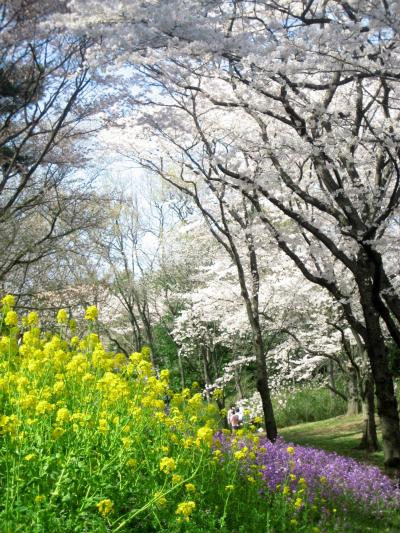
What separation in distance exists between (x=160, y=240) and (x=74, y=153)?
1164 cm

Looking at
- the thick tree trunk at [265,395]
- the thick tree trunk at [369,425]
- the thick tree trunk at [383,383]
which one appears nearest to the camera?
the thick tree trunk at [383,383]

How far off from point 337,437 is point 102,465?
11599 mm

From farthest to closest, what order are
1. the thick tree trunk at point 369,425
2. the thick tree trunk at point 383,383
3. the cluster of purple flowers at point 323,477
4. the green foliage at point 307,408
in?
the green foliage at point 307,408
the thick tree trunk at point 369,425
the thick tree trunk at point 383,383
the cluster of purple flowers at point 323,477

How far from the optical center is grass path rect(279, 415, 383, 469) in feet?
37.5

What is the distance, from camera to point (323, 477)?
6.40 metres

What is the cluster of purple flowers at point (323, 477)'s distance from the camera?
6141 mm

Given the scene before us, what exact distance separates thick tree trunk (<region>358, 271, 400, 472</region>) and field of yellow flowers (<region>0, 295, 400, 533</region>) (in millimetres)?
3089

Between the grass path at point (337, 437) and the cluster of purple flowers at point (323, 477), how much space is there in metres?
2.90

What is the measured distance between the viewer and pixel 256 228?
1234 centimetres

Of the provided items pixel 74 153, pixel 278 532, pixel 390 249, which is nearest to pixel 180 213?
pixel 74 153

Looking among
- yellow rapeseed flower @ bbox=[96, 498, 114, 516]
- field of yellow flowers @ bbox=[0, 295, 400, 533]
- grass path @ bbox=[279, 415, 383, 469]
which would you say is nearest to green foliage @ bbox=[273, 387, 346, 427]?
grass path @ bbox=[279, 415, 383, 469]

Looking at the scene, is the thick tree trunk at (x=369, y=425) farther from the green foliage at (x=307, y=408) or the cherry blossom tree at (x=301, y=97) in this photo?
the green foliage at (x=307, y=408)

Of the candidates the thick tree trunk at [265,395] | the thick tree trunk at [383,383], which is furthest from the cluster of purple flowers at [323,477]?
the thick tree trunk at [265,395]

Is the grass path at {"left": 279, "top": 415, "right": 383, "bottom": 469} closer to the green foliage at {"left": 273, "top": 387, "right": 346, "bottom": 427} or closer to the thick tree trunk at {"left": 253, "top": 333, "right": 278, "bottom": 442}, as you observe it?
the thick tree trunk at {"left": 253, "top": 333, "right": 278, "bottom": 442}
